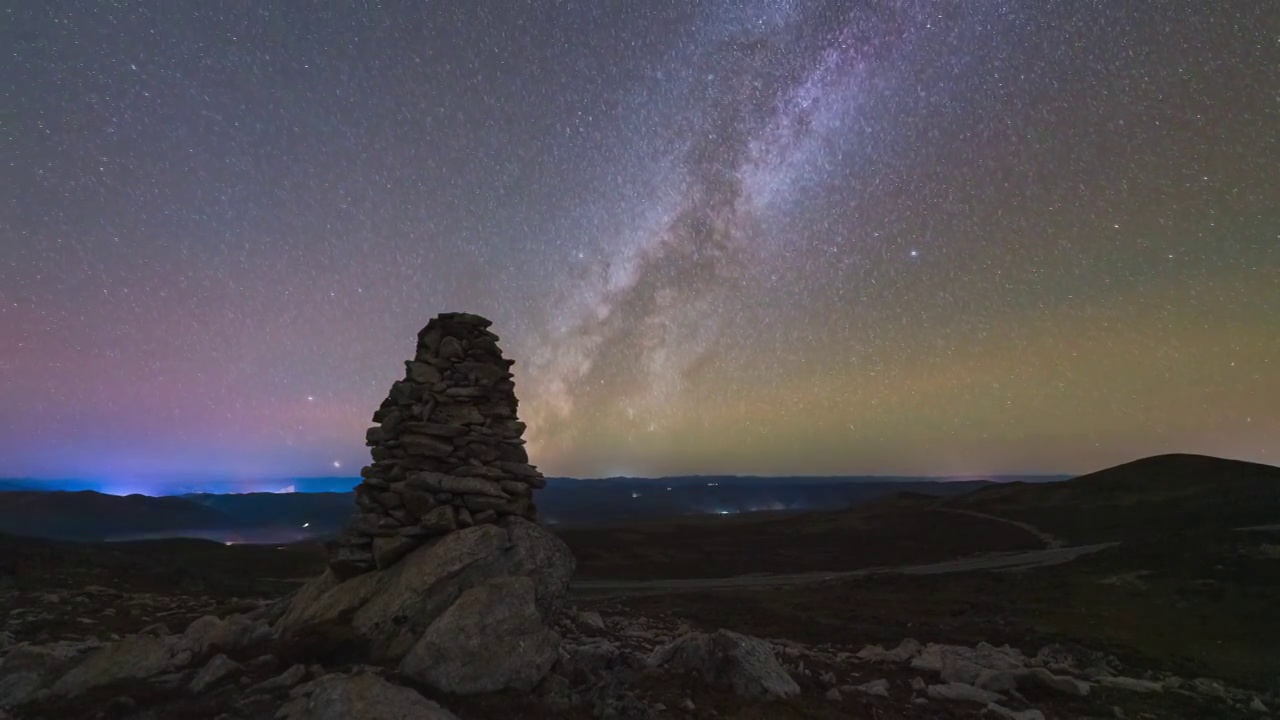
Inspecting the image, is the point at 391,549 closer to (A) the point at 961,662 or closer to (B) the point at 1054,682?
(A) the point at 961,662

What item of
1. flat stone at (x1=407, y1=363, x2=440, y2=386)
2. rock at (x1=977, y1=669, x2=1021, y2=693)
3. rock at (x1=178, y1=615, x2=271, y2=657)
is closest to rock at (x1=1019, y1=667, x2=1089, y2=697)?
rock at (x1=977, y1=669, x2=1021, y2=693)

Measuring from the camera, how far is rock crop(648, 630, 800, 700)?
510 inches

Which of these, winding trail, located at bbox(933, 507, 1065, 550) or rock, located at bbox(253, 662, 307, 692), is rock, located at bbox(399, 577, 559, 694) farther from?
winding trail, located at bbox(933, 507, 1065, 550)

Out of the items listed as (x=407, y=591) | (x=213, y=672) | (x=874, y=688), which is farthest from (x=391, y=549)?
(x=874, y=688)

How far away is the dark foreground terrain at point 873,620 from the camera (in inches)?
504

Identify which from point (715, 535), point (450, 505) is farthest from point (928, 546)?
point (450, 505)

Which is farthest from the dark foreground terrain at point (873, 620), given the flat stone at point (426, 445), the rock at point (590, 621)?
the flat stone at point (426, 445)

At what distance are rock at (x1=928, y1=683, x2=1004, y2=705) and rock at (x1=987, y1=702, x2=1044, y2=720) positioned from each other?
525 mm

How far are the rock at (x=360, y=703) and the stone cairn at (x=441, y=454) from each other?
545 cm

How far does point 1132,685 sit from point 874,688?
31.4ft

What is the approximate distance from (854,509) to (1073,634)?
121 m

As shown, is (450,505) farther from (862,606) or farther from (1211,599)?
(1211,599)

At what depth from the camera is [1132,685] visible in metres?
18.2

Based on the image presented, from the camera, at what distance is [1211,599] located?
3484 centimetres
